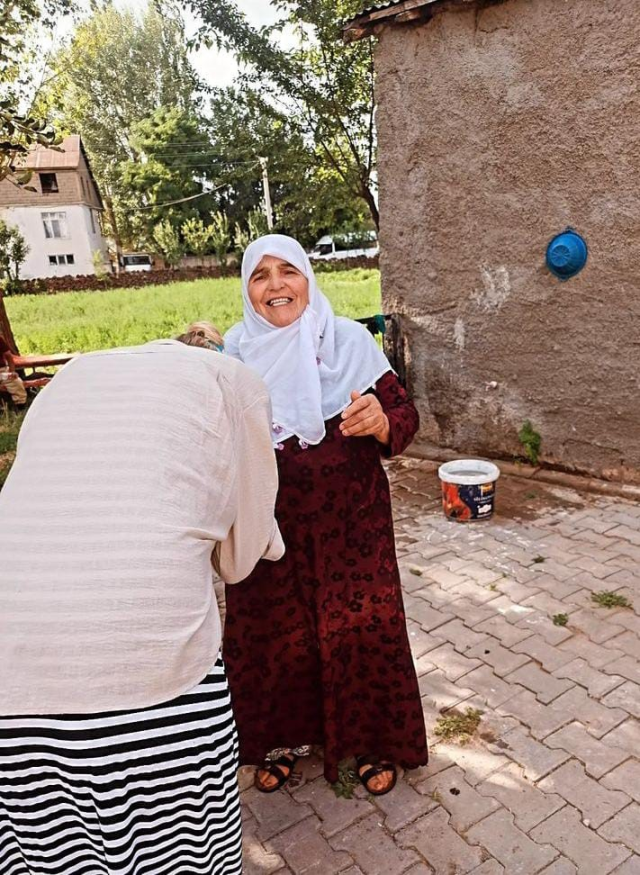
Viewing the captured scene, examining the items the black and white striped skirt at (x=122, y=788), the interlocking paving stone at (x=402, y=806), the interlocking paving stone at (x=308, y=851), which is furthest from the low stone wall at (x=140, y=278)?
the black and white striped skirt at (x=122, y=788)

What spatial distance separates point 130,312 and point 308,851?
55.7 ft

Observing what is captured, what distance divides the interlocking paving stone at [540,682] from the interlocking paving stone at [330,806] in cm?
91

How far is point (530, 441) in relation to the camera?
16.4 feet

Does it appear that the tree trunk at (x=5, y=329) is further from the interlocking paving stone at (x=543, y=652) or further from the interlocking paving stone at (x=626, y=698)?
the interlocking paving stone at (x=626, y=698)

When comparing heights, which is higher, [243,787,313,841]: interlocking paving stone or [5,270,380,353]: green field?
[5,270,380,353]: green field

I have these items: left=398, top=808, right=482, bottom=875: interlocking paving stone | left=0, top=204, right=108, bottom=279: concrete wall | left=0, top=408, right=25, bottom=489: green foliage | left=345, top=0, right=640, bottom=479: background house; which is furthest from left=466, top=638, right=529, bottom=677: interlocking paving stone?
left=0, top=204, right=108, bottom=279: concrete wall

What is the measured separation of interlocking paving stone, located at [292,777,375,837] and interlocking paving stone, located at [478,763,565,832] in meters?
0.43

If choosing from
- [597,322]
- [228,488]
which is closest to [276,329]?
[228,488]

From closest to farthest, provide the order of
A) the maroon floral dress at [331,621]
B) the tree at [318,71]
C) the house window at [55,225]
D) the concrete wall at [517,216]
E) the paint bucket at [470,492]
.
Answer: the maroon floral dress at [331,621] < the concrete wall at [517,216] < the paint bucket at [470,492] < the tree at [318,71] < the house window at [55,225]

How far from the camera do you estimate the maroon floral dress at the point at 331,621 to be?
209 centimetres

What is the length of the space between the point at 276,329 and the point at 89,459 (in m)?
1.02

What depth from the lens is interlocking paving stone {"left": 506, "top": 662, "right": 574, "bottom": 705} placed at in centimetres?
276

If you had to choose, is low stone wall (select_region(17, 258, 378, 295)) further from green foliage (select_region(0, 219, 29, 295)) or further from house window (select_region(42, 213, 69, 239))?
house window (select_region(42, 213, 69, 239))

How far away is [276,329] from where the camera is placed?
2.14 metres
